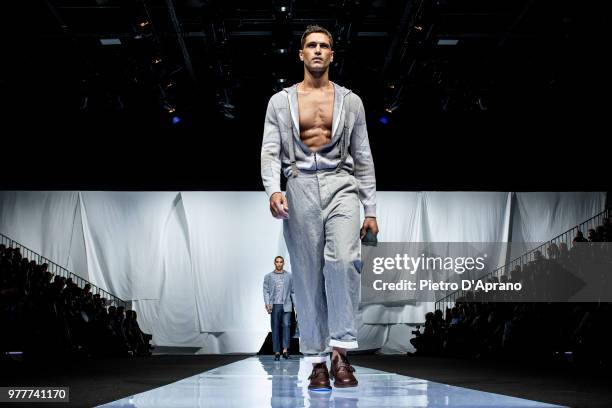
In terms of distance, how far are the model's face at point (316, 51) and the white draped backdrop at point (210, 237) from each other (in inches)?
363

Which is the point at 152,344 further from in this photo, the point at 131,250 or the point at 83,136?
the point at 83,136

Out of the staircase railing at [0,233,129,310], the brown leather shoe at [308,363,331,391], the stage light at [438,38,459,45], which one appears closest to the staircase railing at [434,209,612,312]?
the stage light at [438,38,459,45]

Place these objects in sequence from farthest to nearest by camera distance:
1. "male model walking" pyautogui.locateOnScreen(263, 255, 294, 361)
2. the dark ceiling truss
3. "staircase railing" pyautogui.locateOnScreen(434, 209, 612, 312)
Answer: "staircase railing" pyautogui.locateOnScreen(434, 209, 612, 312)
"male model walking" pyautogui.locateOnScreen(263, 255, 294, 361)
the dark ceiling truss

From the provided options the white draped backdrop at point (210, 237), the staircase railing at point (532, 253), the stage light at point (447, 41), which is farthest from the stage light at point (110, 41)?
the staircase railing at point (532, 253)

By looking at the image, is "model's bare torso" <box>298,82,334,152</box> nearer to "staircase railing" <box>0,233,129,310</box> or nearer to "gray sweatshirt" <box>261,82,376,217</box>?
"gray sweatshirt" <box>261,82,376,217</box>

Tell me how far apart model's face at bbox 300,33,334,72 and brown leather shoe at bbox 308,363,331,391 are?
1123 millimetres

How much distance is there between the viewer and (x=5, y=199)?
12094mm

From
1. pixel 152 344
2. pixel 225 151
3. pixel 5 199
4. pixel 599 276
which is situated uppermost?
pixel 225 151

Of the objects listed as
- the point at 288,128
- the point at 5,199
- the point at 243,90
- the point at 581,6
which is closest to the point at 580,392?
the point at 288,128

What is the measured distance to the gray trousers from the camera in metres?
2.60

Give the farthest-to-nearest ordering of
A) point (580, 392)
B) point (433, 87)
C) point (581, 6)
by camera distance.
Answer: point (433, 87) → point (581, 6) → point (580, 392)

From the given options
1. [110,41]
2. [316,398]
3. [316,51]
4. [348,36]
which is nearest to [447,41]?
[348,36]

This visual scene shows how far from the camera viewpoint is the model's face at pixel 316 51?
108 inches

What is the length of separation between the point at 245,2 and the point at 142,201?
4.54 metres
